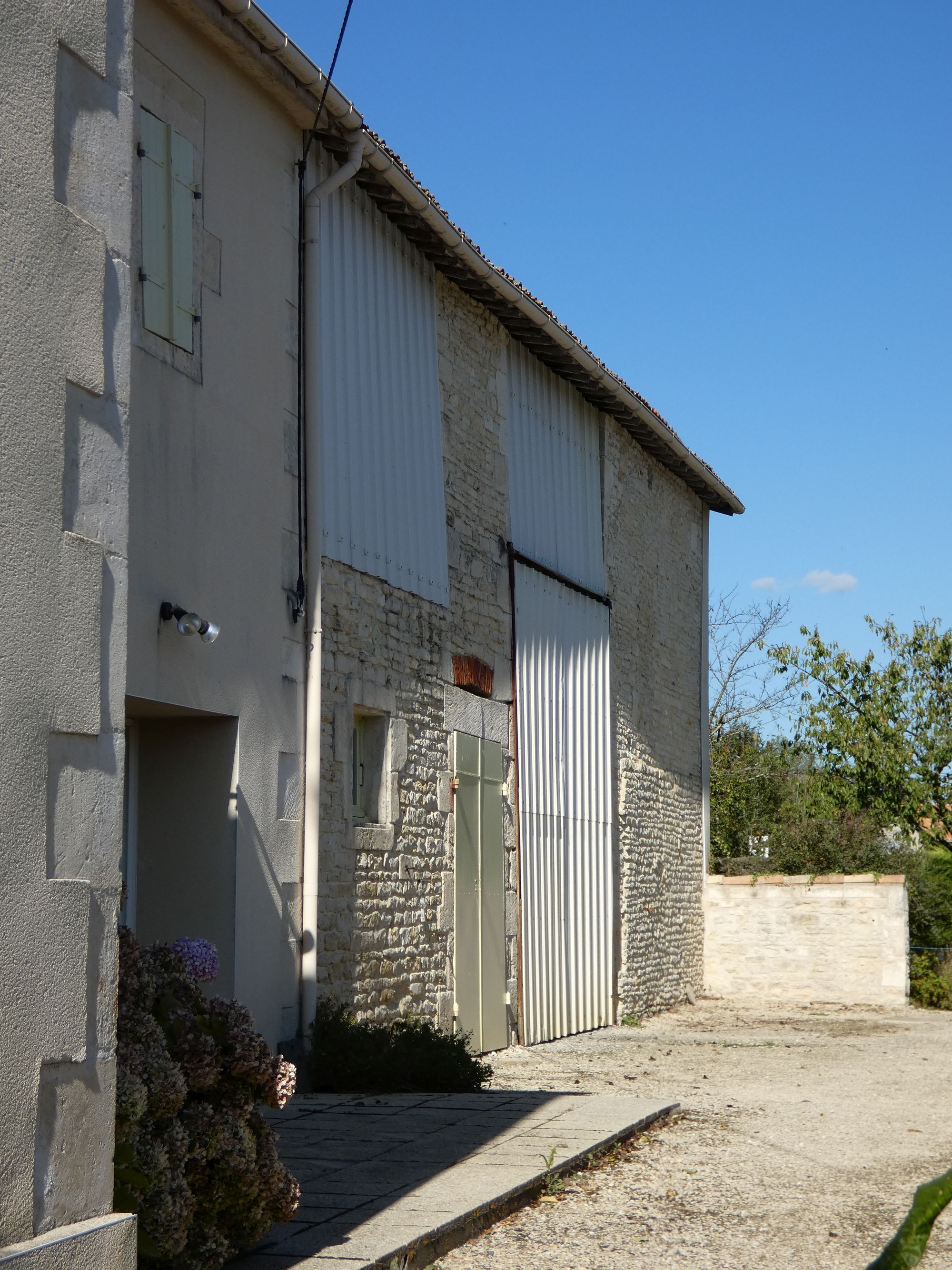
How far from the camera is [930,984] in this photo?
50.3 ft

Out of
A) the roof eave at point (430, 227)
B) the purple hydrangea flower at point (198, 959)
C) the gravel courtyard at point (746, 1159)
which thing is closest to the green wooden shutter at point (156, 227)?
the roof eave at point (430, 227)

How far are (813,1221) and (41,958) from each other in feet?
10.4

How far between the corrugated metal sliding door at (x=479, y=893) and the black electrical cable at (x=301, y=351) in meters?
2.30

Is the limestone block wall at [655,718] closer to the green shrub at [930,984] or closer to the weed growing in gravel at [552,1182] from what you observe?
the green shrub at [930,984]

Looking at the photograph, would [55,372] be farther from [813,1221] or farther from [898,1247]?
[813,1221]

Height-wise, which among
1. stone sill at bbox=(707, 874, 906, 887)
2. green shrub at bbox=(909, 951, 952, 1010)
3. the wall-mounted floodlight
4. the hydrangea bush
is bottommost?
green shrub at bbox=(909, 951, 952, 1010)

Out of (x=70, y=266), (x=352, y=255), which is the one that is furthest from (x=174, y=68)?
(x=70, y=266)

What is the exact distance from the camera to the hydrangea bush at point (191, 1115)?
3.45 m

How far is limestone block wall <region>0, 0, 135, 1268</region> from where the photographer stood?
3012mm

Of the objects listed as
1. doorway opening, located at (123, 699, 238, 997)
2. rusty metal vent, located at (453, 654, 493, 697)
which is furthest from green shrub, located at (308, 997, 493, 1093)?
rusty metal vent, located at (453, 654, 493, 697)

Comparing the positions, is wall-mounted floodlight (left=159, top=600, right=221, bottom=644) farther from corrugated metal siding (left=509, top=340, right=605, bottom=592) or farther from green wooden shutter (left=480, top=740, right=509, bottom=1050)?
corrugated metal siding (left=509, top=340, right=605, bottom=592)

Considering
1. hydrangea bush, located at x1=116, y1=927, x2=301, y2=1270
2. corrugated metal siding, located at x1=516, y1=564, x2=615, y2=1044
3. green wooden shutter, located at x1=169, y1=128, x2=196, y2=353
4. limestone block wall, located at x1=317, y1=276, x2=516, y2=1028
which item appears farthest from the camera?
corrugated metal siding, located at x1=516, y1=564, x2=615, y2=1044

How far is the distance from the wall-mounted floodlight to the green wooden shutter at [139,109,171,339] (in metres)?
1.37

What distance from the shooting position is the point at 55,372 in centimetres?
326
